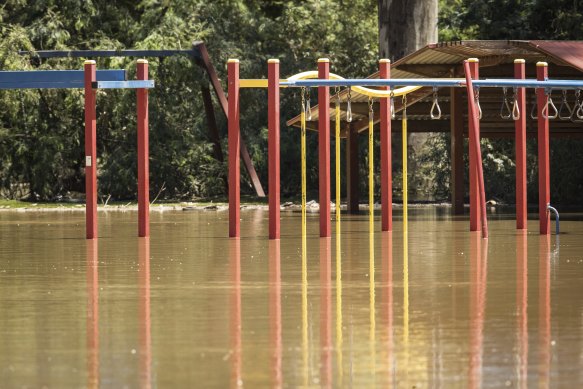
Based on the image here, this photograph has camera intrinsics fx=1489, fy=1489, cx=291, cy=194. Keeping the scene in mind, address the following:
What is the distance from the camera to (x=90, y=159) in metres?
20.6

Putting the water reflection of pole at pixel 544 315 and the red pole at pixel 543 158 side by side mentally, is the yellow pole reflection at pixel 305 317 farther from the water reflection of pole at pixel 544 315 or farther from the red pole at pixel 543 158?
the red pole at pixel 543 158

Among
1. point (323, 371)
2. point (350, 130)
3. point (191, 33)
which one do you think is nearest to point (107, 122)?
point (191, 33)

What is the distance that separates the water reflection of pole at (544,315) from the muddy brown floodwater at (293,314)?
0.09 ft

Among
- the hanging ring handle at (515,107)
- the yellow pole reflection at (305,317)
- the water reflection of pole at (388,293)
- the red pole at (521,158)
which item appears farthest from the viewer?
the red pole at (521,158)

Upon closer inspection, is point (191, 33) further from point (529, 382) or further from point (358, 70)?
point (529, 382)

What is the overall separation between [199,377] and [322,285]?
511 centimetres

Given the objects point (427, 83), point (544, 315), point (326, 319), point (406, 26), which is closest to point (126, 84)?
point (427, 83)

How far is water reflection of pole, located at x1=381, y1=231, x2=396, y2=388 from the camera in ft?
27.0

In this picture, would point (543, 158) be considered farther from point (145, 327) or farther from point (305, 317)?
point (145, 327)

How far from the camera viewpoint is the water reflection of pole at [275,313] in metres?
7.93

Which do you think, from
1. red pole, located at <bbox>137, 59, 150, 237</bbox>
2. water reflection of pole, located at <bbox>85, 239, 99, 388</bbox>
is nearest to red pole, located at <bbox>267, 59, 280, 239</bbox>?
red pole, located at <bbox>137, 59, 150, 237</bbox>

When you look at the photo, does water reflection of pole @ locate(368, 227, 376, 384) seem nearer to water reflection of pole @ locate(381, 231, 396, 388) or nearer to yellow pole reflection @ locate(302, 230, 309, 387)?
water reflection of pole @ locate(381, 231, 396, 388)

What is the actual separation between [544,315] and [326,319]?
5.01 feet

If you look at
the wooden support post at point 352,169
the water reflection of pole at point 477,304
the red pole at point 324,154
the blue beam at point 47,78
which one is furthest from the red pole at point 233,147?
the wooden support post at point 352,169
